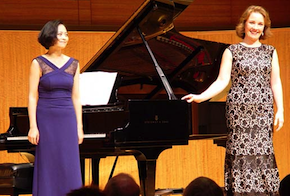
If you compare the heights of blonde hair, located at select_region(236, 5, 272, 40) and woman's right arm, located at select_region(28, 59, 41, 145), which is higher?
blonde hair, located at select_region(236, 5, 272, 40)

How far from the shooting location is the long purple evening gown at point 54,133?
13.1ft

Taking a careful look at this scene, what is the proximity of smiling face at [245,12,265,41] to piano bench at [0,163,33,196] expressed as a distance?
2.04 meters

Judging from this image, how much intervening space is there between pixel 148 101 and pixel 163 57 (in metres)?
1.01

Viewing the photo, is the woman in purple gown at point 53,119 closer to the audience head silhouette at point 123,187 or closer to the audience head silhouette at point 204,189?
the audience head silhouette at point 123,187

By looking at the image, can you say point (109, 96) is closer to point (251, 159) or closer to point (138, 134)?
point (138, 134)

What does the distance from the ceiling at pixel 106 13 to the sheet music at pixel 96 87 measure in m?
2.85

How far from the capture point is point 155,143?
466 cm

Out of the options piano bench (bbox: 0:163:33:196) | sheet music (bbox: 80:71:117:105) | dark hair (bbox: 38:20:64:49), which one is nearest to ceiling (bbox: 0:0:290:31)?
sheet music (bbox: 80:71:117:105)

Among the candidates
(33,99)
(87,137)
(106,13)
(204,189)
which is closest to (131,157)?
(106,13)

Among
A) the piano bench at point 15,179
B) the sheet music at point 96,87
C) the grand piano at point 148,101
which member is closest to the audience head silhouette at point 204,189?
the grand piano at point 148,101

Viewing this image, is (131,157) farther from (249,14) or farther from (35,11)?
(249,14)

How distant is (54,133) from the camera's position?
13.2 ft

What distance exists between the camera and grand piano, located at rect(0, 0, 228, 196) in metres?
4.64

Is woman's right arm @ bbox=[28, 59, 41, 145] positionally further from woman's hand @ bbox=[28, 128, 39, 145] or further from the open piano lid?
the open piano lid
